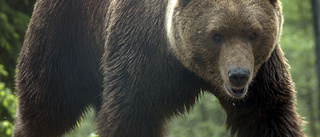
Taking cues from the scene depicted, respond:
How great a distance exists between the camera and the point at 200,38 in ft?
14.9

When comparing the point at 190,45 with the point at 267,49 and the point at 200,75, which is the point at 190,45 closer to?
the point at 200,75

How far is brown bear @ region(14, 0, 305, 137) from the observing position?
445cm

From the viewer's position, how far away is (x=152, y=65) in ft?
16.2

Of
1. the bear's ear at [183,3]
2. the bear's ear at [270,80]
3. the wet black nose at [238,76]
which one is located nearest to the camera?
the wet black nose at [238,76]

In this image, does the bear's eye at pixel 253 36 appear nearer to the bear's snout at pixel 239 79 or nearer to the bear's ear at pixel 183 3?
the bear's snout at pixel 239 79

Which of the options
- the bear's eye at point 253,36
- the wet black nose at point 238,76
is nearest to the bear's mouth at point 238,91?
the wet black nose at point 238,76

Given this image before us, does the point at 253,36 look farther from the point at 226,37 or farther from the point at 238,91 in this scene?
the point at 238,91

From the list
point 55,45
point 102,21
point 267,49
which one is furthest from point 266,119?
point 55,45

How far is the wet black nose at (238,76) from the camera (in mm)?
4177

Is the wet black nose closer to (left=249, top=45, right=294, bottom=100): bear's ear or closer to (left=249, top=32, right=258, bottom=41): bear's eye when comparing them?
(left=249, top=32, right=258, bottom=41): bear's eye

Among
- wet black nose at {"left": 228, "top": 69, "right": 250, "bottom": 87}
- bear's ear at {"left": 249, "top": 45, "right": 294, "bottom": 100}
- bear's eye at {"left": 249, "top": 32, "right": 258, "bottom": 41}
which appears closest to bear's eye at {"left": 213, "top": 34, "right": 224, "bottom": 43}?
bear's eye at {"left": 249, "top": 32, "right": 258, "bottom": 41}

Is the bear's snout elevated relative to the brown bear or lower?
lower

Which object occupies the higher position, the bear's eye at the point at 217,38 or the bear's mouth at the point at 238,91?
the bear's eye at the point at 217,38

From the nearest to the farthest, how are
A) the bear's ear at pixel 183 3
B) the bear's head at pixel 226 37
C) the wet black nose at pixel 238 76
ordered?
the wet black nose at pixel 238 76 → the bear's head at pixel 226 37 → the bear's ear at pixel 183 3
